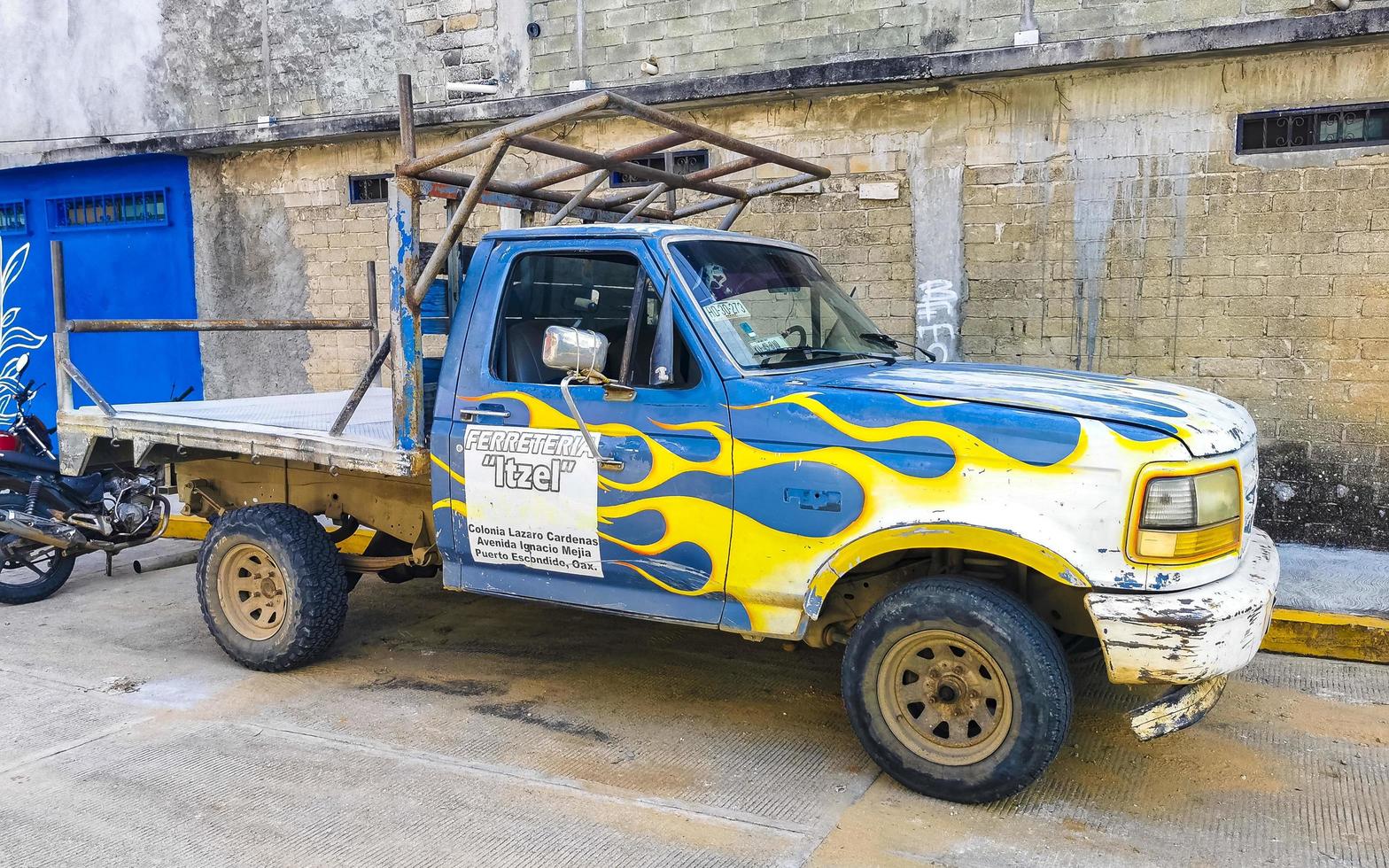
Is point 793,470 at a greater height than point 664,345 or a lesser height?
lesser

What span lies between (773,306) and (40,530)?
15.6 ft

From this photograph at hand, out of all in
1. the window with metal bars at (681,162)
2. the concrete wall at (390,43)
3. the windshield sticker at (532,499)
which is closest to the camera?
the windshield sticker at (532,499)

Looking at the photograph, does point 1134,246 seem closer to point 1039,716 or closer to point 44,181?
point 1039,716

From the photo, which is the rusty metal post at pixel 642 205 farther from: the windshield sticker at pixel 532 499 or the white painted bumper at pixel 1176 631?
the white painted bumper at pixel 1176 631

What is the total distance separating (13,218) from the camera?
12688 mm

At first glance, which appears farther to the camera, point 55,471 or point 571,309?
point 55,471

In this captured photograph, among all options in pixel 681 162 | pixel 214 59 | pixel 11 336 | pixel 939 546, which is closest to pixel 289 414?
pixel 939 546

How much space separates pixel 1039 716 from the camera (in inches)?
138

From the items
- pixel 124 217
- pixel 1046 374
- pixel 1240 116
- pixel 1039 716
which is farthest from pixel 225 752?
pixel 124 217

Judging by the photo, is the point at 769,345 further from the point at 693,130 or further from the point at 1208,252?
the point at 1208,252

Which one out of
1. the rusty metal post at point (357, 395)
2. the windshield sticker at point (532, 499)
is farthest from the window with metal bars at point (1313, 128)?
the rusty metal post at point (357, 395)

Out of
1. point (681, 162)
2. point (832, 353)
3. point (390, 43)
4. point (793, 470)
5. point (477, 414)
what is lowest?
point (793, 470)

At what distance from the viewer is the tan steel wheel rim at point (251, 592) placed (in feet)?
16.9

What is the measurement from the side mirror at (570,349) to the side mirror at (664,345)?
301mm
